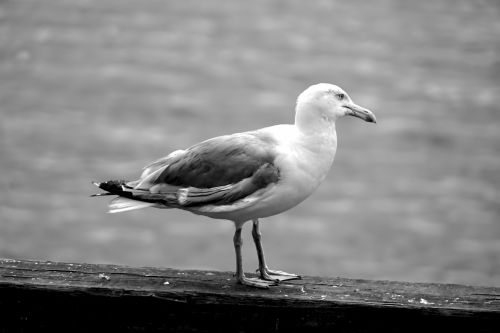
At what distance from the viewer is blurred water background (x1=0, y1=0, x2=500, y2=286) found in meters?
11.1

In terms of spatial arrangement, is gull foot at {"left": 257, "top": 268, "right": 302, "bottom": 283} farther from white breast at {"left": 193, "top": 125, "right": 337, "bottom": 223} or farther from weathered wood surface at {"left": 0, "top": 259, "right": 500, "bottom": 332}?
weathered wood surface at {"left": 0, "top": 259, "right": 500, "bottom": 332}

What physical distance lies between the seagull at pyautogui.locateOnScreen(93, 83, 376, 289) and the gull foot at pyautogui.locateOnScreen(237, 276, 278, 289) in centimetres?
5

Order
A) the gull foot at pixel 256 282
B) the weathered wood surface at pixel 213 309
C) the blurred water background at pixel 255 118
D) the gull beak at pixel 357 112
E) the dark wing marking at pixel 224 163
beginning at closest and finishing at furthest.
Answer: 1. the weathered wood surface at pixel 213 309
2. the gull foot at pixel 256 282
3. the dark wing marking at pixel 224 163
4. the gull beak at pixel 357 112
5. the blurred water background at pixel 255 118

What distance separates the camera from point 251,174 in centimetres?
395

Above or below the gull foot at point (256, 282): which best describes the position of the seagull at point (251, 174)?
above

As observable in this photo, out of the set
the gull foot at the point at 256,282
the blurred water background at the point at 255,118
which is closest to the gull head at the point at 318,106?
the gull foot at the point at 256,282

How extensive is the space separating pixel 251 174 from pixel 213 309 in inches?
33.6

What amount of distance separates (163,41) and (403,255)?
28.9 feet

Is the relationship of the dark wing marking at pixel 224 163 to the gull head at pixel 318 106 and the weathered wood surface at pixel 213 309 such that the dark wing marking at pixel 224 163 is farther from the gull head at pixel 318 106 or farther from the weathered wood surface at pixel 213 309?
the weathered wood surface at pixel 213 309

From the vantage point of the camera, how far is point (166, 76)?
16.2 metres

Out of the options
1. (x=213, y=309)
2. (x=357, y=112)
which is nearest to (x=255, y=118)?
(x=357, y=112)

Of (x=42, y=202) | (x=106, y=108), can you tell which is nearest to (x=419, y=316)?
(x=42, y=202)

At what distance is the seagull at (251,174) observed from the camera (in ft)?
12.7

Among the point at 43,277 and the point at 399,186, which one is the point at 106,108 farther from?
the point at 43,277
